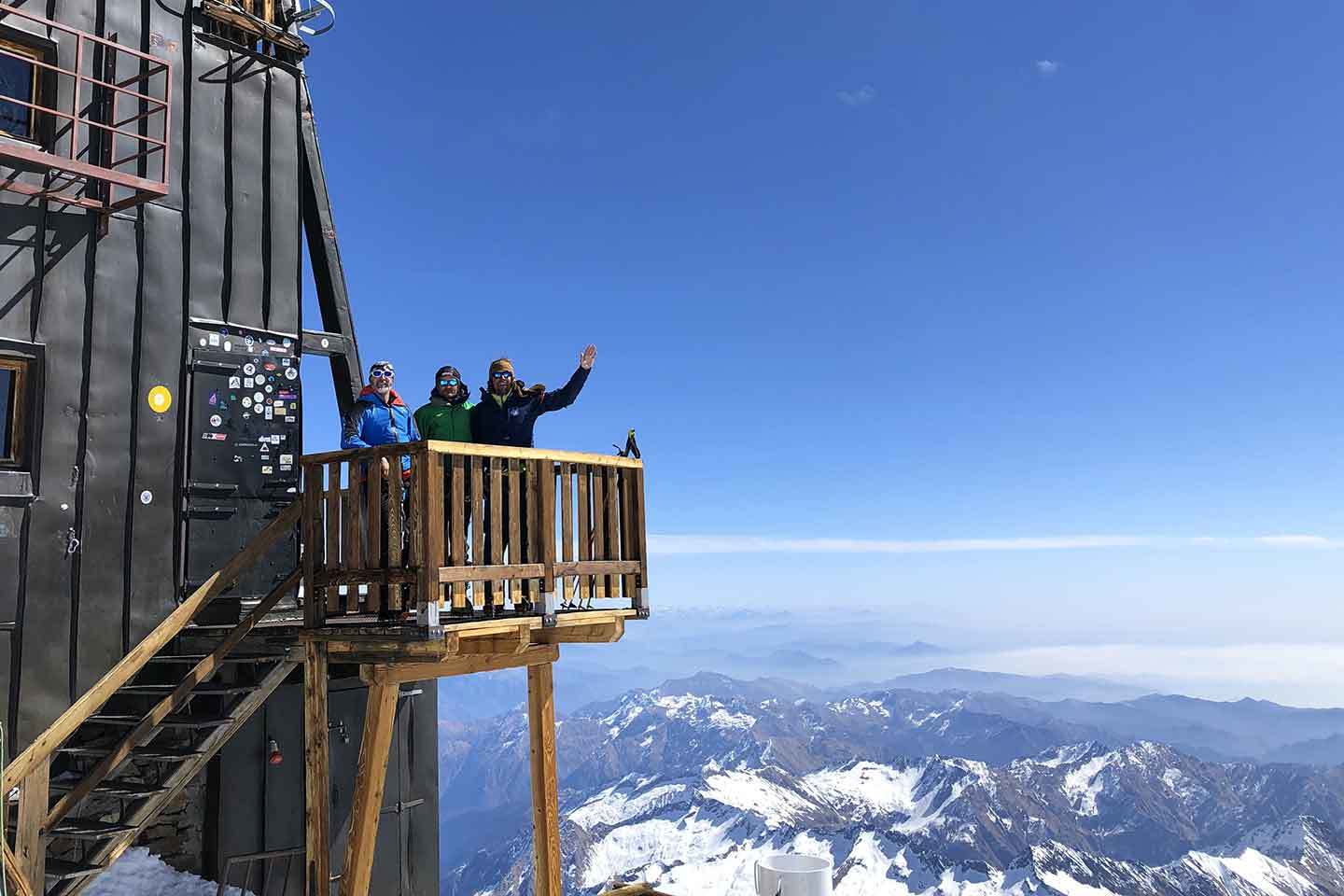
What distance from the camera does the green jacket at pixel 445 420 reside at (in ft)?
35.2

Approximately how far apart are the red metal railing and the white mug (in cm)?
930

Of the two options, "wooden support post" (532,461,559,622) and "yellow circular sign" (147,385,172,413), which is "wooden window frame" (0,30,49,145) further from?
"wooden support post" (532,461,559,622)

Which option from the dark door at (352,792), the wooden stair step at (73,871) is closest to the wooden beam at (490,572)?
the dark door at (352,792)

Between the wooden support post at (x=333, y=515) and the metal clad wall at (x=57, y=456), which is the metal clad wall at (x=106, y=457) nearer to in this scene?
the metal clad wall at (x=57, y=456)

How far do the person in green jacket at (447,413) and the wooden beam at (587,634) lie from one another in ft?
7.37

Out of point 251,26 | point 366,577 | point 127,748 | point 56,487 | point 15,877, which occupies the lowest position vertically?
point 15,877

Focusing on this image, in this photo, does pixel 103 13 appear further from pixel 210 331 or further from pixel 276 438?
pixel 276 438

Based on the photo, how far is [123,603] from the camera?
11.4 m

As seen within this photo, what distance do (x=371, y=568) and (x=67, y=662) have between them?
172 inches

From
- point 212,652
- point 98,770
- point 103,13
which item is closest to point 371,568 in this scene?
point 212,652

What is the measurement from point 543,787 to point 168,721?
3968 mm

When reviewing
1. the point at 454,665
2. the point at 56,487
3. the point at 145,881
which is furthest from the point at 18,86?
the point at 145,881

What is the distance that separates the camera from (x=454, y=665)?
972cm

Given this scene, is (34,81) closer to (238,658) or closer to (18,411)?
(18,411)
